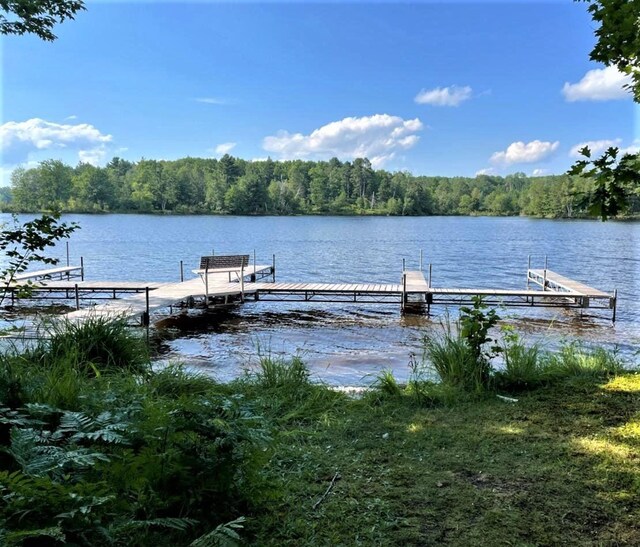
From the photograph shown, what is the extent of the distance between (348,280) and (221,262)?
28.6ft

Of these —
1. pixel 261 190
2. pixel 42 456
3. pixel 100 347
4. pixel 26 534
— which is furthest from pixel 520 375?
pixel 261 190

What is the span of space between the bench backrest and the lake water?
4.34ft

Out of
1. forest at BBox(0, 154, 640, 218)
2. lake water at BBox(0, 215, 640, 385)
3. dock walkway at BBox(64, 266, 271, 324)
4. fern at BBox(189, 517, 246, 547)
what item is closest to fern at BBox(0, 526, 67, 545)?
fern at BBox(189, 517, 246, 547)

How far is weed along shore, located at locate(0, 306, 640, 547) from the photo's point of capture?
1.79 meters

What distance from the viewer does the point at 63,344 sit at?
5.21 m

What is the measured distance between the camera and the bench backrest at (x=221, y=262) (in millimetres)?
13991

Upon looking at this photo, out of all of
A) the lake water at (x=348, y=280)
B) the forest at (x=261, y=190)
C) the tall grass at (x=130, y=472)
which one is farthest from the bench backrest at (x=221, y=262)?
the forest at (x=261, y=190)

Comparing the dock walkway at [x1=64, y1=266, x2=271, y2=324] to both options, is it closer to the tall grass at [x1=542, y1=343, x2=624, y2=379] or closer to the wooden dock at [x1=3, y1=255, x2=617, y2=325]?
the wooden dock at [x1=3, y1=255, x2=617, y2=325]

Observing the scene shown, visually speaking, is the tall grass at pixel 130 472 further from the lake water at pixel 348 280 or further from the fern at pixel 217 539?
the lake water at pixel 348 280

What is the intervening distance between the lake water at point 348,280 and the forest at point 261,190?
37326 millimetres

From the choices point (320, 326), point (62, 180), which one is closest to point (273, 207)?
point (62, 180)

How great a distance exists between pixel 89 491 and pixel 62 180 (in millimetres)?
89868

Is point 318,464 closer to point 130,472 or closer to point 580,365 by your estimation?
point 130,472

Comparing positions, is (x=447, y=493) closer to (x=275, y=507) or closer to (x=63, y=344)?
(x=275, y=507)
